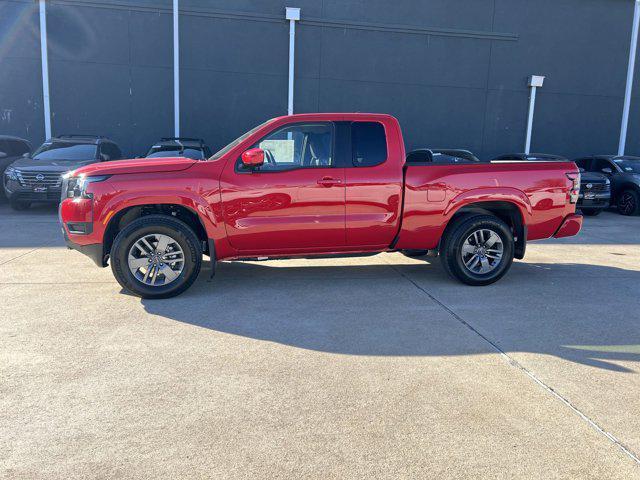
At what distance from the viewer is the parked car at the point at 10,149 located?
13.4 metres

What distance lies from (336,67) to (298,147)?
1134cm

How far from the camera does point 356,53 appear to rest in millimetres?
16406

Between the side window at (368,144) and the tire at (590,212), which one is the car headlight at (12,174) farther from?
the tire at (590,212)

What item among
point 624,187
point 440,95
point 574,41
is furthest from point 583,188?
point 574,41

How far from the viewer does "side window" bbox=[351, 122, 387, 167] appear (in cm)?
595

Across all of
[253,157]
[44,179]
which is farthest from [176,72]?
[253,157]

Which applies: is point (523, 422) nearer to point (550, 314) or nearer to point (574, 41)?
point (550, 314)

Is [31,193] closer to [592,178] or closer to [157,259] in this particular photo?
→ [157,259]

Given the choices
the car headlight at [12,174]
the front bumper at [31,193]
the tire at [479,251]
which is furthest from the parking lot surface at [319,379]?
the car headlight at [12,174]

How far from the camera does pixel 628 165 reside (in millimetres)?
14273

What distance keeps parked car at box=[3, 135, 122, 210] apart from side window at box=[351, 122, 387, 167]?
26.7 feet

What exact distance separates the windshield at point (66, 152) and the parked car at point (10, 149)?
1.39 metres

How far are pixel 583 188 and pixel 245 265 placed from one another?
388 inches

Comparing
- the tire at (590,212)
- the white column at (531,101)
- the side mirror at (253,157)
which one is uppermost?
the white column at (531,101)
